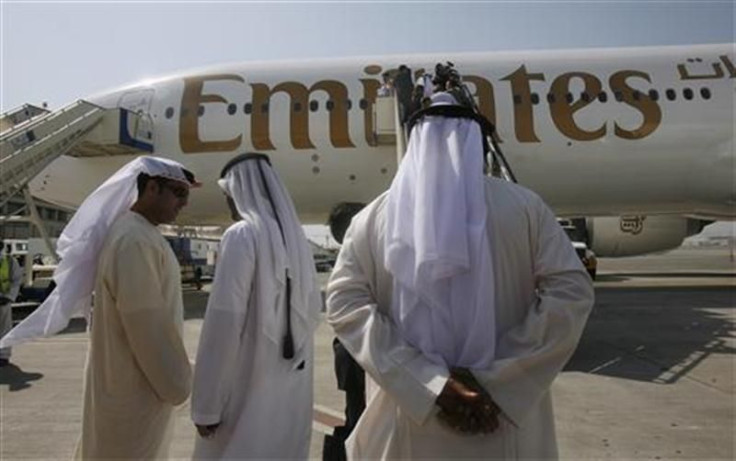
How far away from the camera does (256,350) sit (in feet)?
8.17

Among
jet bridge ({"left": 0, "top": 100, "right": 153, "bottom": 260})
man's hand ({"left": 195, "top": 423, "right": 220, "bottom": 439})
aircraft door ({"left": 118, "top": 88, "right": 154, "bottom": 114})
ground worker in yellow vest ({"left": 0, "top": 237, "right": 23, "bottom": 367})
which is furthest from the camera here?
aircraft door ({"left": 118, "top": 88, "right": 154, "bottom": 114})

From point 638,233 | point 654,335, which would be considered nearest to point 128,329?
point 654,335

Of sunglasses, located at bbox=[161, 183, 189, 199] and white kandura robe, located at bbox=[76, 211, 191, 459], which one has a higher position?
sunglasses, located at bbox=[161, 183, 189, 199]

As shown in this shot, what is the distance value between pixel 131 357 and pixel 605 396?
3874 millimetres

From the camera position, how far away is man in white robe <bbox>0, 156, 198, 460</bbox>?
2.45m

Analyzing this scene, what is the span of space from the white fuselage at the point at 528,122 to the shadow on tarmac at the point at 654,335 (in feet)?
6.78

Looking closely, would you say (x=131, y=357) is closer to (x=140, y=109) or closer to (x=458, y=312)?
(x=458, y=312)

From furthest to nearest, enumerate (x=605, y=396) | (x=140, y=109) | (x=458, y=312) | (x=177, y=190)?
1. (x=140, y=109)
2. (x=605, y=396)
3. (x=177, y=190)
4. (x=458, y=312)

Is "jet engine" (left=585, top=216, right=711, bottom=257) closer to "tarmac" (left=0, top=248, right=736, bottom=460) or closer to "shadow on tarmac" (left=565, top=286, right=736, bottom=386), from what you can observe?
"shadow on tarmac" (left=565, top=286, right=736, bottom=386)

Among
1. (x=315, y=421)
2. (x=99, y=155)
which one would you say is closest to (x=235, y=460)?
(x=315, y=421)

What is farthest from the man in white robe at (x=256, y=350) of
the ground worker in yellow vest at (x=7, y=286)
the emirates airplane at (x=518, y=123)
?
the emirates airplane at (x=518, y=123)

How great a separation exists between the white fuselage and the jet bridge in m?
0.42

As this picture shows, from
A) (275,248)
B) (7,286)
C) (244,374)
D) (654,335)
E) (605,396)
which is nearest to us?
(244,374)

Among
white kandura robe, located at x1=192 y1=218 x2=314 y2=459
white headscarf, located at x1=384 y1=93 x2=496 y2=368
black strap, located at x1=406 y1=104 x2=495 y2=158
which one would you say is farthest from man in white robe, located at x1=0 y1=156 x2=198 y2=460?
black strap, located at x1=406 y1=104 x2=495 y2=158
